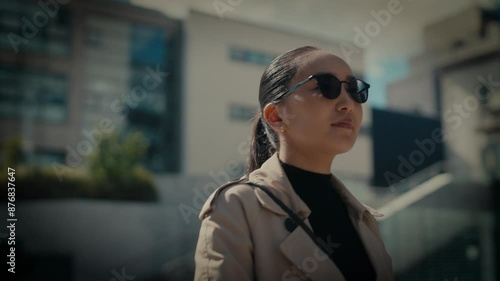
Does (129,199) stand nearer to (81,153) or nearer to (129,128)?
(81,153)

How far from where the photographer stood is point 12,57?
34.4 feet

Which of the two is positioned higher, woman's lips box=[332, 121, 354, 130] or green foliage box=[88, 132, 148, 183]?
woman's lips box=[332, 121, 354, 130]

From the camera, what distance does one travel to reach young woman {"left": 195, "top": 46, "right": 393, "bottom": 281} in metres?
1.31

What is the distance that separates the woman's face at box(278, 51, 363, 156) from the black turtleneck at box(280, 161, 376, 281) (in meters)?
0.11

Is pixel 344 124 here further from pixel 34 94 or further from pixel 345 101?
pixel 34 94

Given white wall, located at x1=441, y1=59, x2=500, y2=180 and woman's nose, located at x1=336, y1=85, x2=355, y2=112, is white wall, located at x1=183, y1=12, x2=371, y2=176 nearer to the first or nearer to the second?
white wall, located at x1=441, y1=59, x2=500, y2=180

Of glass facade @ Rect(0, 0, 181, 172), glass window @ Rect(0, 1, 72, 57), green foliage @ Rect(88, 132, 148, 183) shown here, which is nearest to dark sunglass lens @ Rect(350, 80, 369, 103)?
glass window @ Rect(0, 1, 72, 57)

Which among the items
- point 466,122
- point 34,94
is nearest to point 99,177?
point 34,94

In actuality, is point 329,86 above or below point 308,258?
above

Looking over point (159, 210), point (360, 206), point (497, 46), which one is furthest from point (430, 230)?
point (360, 206)

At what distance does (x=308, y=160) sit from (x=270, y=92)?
0.86 ft

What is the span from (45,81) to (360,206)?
1092 cm

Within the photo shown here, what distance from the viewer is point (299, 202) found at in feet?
4.77

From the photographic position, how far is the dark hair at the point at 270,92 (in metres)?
1.55
